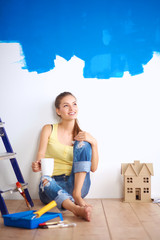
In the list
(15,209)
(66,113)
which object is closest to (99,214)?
(15,209)

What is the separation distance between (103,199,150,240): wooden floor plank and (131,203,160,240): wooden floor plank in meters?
0.03

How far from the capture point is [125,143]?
265 cm

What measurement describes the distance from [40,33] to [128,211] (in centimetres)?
160

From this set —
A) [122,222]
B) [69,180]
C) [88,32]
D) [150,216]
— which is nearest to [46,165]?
[69,180]

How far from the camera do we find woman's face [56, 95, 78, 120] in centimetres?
250

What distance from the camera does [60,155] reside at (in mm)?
2504

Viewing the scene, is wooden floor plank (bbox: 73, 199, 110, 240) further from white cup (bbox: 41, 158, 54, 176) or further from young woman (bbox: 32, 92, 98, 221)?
white cup (bbox: 41, 158, 54, 176)

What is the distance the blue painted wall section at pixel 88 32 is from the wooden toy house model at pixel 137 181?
0.80 metres

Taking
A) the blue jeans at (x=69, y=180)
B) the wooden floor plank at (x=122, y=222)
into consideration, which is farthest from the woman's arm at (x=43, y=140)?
the wooden floor plank at (x=122, y=222)

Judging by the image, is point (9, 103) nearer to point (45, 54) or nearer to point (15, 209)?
point (45, 54)

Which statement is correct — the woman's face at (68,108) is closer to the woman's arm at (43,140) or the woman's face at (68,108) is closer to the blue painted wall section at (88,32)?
the woman's arm at (43,140)

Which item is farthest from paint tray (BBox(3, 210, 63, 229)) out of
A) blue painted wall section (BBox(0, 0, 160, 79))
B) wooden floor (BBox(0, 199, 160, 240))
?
blue painted wall section (BBox(0, 0, 160, 79))

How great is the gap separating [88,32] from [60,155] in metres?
1.06

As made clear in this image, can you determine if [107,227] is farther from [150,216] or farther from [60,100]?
[60,100]
